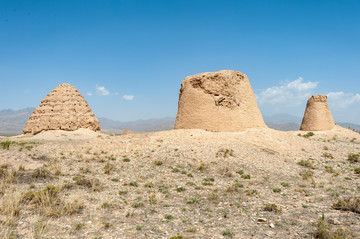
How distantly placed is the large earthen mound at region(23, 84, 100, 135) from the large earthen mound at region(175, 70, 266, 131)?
11.4 meters

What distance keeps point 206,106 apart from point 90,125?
45.9ft

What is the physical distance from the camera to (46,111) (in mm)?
22875

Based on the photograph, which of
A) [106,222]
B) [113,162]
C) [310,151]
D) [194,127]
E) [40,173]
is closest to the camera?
[106,222]

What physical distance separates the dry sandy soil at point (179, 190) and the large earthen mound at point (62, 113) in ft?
27.5

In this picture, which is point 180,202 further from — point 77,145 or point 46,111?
point 46,111

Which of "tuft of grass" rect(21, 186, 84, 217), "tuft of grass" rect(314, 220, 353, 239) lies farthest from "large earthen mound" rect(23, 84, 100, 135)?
"tuft of grass" rect(314, 220, 353, 239)

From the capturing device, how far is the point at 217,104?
1695 centimetres

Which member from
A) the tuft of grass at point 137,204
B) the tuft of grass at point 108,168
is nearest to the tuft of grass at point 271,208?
the tuft of grass at point 137,204

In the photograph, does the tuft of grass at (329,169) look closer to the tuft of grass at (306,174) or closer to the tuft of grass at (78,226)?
the tuft of grass at (306,174)

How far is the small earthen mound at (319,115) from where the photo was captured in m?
30.2

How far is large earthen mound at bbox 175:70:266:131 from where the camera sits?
55.2 ft

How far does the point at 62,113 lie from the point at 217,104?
15.9 metres

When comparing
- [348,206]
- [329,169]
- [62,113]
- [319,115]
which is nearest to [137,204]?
[348,206]

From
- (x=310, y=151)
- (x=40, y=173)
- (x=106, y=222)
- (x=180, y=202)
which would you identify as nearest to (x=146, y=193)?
(x=180, y=202)
